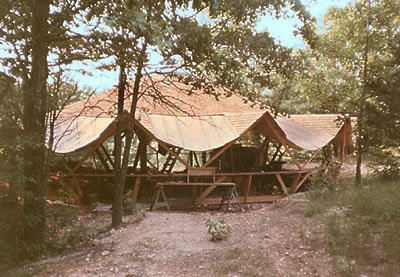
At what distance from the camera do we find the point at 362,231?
231 inches

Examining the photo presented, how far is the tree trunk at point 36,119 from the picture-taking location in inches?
252

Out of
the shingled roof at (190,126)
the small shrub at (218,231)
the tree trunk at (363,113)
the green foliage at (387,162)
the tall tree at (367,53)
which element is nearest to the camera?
the small shrub at (218,231)

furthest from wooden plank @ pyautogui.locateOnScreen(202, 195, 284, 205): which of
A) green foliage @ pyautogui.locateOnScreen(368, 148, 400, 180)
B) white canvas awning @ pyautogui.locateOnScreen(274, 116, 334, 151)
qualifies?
green foliage @ pyautogui.locateOnScreen(368, 148, 400, 180)

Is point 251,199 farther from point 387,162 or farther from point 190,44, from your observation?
point 190,44

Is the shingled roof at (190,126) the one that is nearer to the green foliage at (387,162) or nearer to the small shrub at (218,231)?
the green foliage at (387,162)

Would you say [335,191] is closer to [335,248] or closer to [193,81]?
[335,248]

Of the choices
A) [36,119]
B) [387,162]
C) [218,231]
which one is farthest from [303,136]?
[36,119]

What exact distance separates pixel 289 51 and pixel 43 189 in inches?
218

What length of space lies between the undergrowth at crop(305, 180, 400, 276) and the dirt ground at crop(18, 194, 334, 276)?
0.27 m

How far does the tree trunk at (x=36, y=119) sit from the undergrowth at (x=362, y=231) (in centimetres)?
522

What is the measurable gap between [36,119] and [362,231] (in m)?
6.10

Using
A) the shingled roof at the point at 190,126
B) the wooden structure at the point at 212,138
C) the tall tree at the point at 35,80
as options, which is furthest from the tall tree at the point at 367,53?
the tall tree at the point at 35,80

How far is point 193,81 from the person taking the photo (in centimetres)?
700

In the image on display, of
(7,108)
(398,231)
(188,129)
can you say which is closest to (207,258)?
(398,231)
